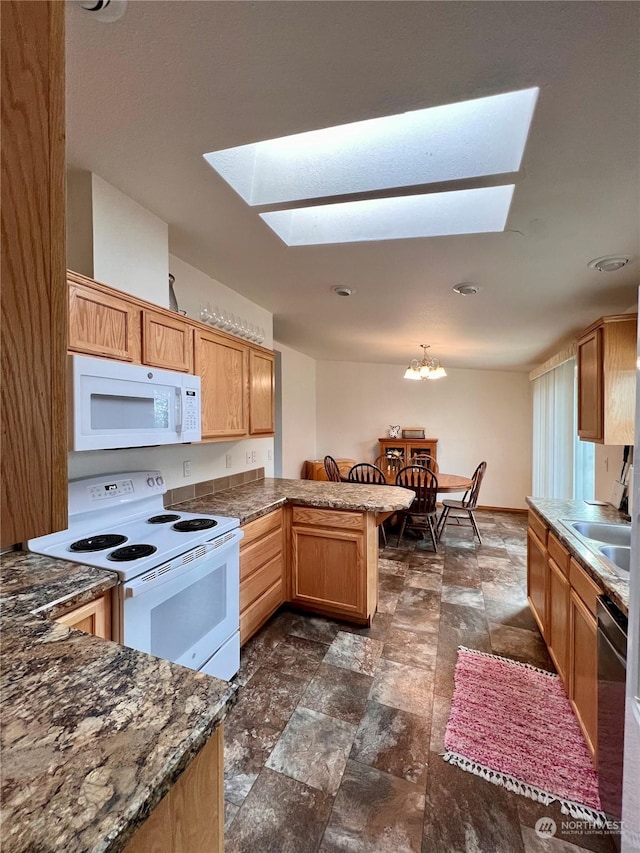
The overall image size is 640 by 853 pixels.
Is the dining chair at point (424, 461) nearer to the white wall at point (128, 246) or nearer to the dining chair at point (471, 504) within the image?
the dining chair at point (471, 504)

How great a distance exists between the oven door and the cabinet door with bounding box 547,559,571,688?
1696mm

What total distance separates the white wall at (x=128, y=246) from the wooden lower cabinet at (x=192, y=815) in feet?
5.98

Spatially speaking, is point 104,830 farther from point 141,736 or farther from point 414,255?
point 414,255

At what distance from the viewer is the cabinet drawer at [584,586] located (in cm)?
Result: 138

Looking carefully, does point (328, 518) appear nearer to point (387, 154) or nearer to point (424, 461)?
point (387, 154)


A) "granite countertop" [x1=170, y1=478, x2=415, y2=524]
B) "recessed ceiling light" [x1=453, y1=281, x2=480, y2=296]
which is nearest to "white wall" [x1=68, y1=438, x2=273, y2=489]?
"granite countertop" [x1=170, y1=478, x2=415, y2=524]

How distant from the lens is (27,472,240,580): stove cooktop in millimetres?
1389

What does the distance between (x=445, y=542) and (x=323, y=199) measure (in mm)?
3971

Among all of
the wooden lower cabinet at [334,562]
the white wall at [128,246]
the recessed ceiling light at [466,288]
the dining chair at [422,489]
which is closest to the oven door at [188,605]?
the wooden lower cabinet at [334,562]

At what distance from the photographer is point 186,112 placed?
1.12 meters

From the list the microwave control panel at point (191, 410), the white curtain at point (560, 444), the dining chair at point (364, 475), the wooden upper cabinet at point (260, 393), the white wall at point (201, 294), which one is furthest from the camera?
the dining chair at point (364, 475)

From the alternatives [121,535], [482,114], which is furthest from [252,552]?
[482,114]

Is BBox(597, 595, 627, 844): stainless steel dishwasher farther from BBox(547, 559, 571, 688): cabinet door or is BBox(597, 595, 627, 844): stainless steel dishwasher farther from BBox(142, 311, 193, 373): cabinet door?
BBox(142, 311, 193, 373): cabinet door

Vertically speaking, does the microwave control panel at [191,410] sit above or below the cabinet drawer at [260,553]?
above
